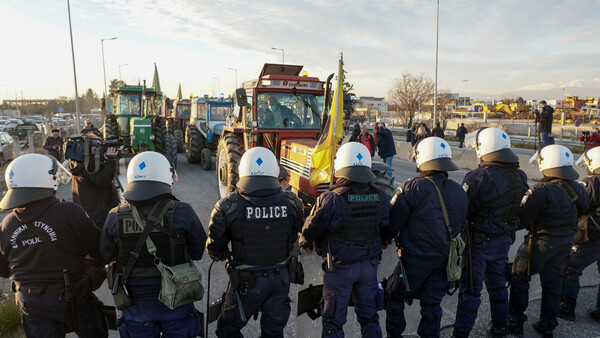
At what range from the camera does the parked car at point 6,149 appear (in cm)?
1574

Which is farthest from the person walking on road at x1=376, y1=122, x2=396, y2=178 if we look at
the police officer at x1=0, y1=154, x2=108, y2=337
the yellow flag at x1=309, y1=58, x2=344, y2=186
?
the police officer at x1=0, y1=154, x2=108, y2=337

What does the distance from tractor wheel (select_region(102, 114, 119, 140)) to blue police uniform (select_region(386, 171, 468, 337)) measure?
1226 cm

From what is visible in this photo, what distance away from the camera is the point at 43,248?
272cm

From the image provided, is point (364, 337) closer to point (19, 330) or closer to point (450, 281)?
point (450, 281)

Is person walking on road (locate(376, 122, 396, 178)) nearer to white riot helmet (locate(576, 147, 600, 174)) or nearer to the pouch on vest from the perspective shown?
white riot helmet (locate(576, 147, 600, 174))

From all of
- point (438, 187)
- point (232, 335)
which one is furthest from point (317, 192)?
point (232, 335)

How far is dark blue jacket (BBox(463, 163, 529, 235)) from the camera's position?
376cm

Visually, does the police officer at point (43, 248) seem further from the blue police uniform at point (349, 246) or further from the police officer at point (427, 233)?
the police officer at point (427, 233)

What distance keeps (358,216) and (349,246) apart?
26cm

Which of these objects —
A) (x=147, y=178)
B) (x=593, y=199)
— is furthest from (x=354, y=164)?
(x=593, y=199)

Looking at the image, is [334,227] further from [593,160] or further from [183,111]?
[183,111]

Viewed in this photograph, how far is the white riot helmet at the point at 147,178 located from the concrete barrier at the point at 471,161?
350 inches

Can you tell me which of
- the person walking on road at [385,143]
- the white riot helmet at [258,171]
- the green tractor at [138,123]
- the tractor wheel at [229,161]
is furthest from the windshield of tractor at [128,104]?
the white riot helmet at [258,171]

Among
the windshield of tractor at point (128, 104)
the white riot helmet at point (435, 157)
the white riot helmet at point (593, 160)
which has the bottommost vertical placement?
the white riot helmet at point (593, 160)
